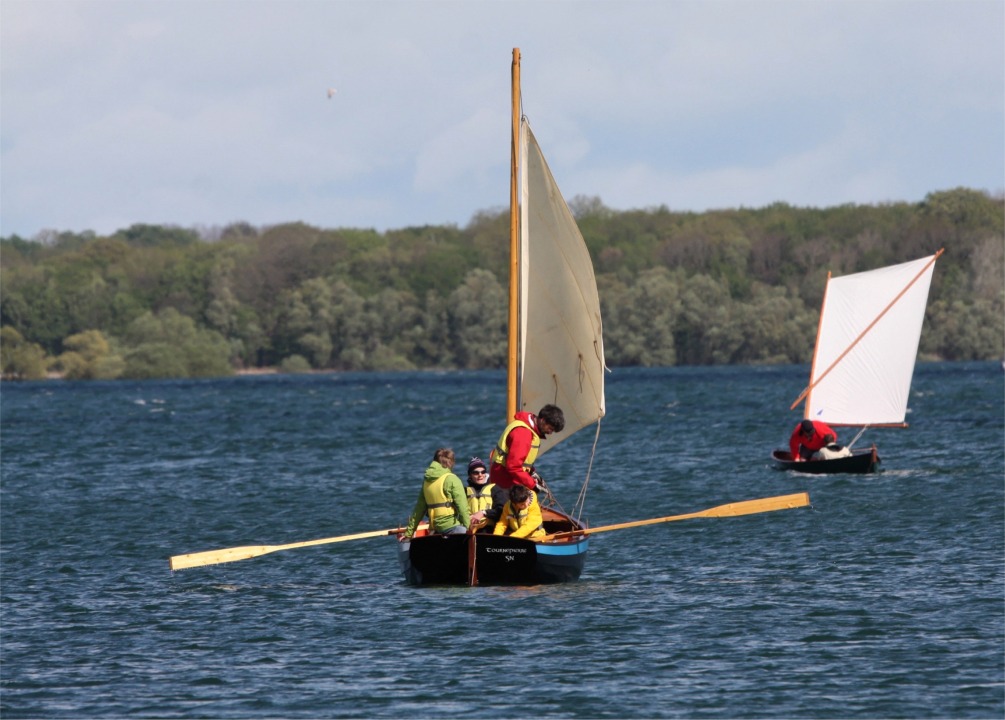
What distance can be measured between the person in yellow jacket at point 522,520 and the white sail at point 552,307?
7.94ft

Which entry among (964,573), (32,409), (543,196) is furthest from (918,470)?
(32,409)

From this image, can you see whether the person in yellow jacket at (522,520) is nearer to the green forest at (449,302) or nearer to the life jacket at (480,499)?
the life jacket at (480,499)

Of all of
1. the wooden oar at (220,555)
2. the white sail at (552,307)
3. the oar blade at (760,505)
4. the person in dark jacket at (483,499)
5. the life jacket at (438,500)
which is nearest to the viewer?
the life jacket at (438,500)

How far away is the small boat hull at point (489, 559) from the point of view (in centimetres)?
2567

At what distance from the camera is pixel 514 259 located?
92.2 feet

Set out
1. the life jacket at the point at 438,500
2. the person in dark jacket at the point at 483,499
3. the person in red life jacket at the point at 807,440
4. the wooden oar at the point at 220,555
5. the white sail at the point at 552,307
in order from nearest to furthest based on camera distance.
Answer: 1. the life jacket at the point at 438,500
2. the person in dark jacket at the point at 483,499
3. the wooden oar at the point at 220,555
4. the white sail at the point at 552,307
5. the person in red life jacket at the point at 807,440

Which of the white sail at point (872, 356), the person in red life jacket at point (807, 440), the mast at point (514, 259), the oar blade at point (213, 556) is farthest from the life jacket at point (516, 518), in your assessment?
the white sail at point (872, 356)

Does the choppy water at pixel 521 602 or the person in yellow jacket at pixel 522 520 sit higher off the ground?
the person in yellow jacket at pixel 522 520

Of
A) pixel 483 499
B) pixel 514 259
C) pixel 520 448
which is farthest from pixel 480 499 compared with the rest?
pixel 514 259

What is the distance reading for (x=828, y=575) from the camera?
92.7 ft

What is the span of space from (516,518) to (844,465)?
2296 cm

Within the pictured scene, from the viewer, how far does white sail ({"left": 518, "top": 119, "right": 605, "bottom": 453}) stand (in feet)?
92.1

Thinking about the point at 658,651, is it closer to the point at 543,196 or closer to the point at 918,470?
the point at 543,196

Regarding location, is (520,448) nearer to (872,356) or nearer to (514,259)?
(514,259)
